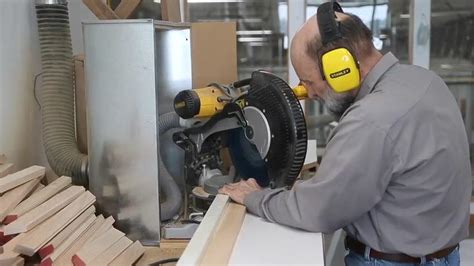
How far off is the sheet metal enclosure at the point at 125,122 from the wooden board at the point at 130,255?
0.31 ft

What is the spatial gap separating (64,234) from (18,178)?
314 mm

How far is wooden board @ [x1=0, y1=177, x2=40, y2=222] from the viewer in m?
1.54

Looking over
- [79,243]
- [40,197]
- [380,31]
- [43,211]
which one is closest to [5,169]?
[40,197]

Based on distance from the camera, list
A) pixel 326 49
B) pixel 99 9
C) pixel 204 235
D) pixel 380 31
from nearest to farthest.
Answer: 1. pixel 204 235
2. pixel 326 49
3. pixel 99 9
4. pixel 380 31

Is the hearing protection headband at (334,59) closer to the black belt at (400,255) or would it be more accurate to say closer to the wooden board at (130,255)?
the black belt at (400,255)

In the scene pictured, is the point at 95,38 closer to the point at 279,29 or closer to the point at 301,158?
the point at 301,158

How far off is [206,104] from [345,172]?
65cm

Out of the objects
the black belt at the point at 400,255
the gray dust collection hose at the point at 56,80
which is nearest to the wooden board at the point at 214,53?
the gray dust collection hose at the point at 56,80

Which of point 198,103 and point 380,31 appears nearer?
point 198,103

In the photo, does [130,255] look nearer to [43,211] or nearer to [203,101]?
[43,211]

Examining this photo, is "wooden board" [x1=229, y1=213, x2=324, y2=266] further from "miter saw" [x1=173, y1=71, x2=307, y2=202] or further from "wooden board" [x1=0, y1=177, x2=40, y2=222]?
"wooden board" [x1=0, y1=177, x2=40, y2=222]

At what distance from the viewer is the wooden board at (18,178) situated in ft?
5.39

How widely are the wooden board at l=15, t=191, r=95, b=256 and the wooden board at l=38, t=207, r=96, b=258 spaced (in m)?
0.01

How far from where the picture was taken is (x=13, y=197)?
1.63 metres
